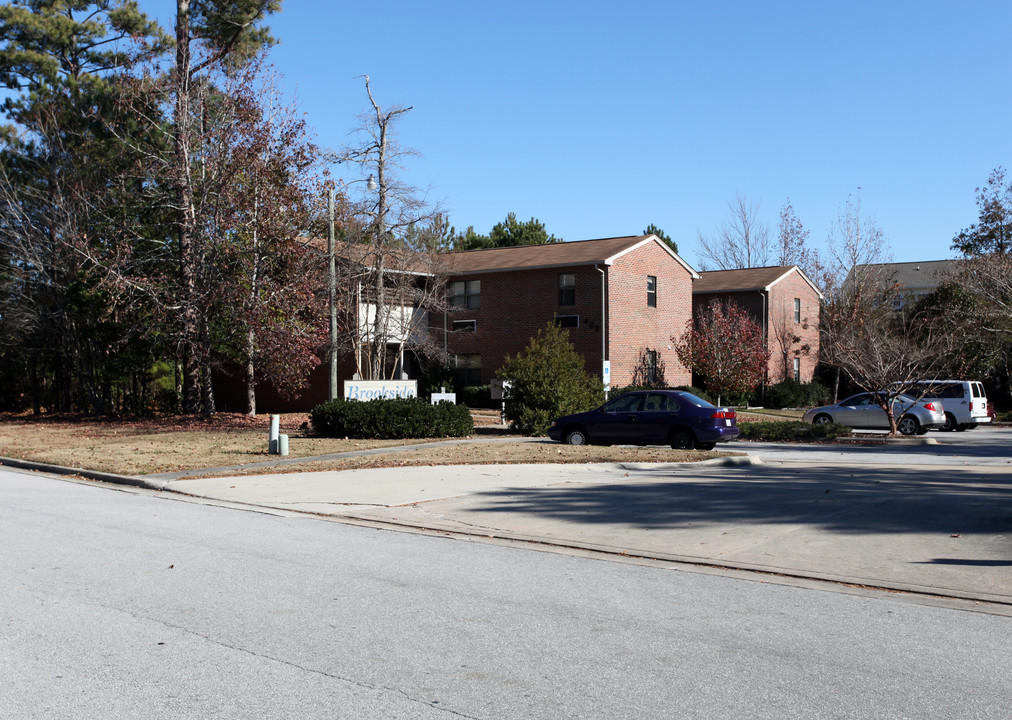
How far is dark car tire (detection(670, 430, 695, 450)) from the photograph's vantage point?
2059 cm

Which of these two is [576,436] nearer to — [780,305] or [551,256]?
[551,256]

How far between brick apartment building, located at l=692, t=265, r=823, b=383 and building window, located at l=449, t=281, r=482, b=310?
10859 mm

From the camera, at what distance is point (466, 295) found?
3984 centimetres

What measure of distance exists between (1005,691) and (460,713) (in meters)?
2.96

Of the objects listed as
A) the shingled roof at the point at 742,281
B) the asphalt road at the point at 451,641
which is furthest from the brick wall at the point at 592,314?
the asphalt road at the point at 451,641

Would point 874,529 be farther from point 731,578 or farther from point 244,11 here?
point 244,11

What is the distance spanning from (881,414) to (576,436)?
44.1 feet

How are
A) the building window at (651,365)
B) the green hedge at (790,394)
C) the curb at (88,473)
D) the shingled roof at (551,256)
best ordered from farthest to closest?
the green hedge at (790,394)
the building window at (651,365)
the shingled roof at (551,256)
the curb at (88,473)

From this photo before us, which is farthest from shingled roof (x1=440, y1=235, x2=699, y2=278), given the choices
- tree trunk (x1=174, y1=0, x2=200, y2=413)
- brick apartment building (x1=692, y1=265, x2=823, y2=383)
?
tree trunk (x1=174, y1=0, x2=200, y2=413)

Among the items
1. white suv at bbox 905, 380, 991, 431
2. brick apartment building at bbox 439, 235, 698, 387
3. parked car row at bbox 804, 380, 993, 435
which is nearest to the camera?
parked car row at bbox 804, 380, 993, 435

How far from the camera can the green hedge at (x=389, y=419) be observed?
22719mm

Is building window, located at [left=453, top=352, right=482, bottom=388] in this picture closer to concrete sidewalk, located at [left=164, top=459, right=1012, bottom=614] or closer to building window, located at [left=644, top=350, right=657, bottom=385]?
building window, located at [left=644, top=350, right=657, bottom=385]

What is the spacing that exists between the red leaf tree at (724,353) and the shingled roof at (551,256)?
3.64 meters

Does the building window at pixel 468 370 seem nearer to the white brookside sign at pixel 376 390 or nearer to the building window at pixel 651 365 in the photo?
the building window at pixel 651 365
